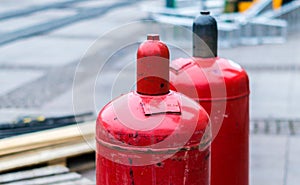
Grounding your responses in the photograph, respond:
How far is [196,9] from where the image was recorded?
1452cm

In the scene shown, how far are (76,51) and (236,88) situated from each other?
8.20m

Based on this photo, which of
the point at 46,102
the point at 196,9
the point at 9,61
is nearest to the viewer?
the point at 46,102

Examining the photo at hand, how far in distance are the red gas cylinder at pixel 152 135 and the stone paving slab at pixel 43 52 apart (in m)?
7.88

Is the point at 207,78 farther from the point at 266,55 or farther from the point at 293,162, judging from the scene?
the point at 266,55

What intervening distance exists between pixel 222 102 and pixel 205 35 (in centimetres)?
45

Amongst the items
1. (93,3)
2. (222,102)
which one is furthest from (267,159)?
(93,3)

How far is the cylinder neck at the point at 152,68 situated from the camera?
2.87 m

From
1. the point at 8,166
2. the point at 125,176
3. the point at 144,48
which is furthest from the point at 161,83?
the point at 8,166

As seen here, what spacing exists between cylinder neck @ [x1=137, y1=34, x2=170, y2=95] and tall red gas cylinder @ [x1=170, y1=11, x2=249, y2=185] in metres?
0.89

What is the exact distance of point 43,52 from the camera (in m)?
11.8

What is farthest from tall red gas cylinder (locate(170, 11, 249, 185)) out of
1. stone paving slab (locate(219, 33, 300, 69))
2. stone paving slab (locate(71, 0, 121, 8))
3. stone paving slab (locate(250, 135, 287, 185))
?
stone paving slab (locate(71, 0, 121, 8))

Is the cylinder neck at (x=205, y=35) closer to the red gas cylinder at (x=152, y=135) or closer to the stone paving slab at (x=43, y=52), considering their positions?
the red gas cylinder at (x=152, y=135)

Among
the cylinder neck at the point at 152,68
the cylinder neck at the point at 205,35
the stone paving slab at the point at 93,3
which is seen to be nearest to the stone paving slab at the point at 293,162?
the cylinder neck at the point at 205,35

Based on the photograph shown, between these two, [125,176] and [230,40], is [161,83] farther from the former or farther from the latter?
[230,40]
